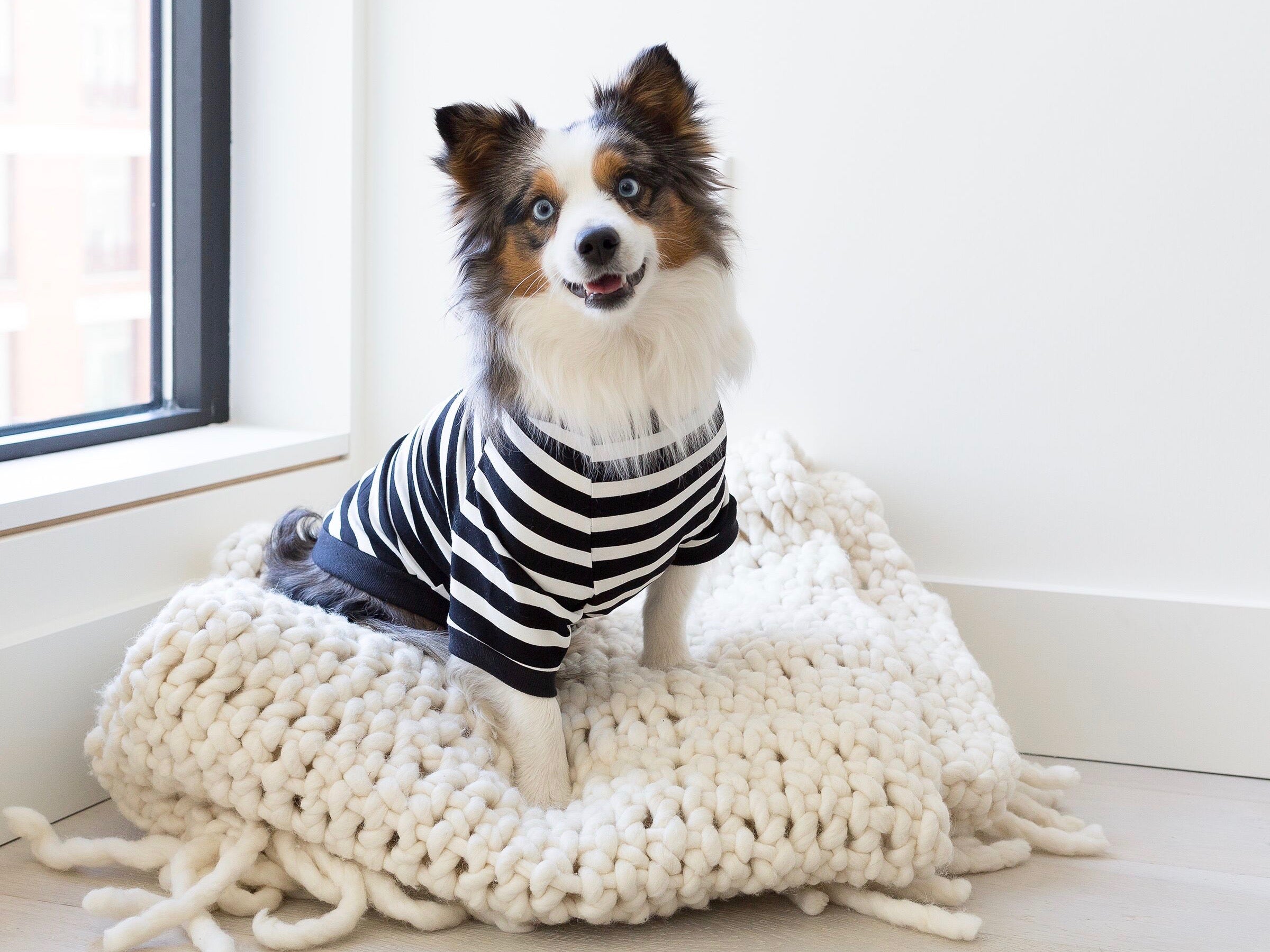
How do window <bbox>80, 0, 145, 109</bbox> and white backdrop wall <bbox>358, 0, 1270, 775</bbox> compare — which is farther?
window <bbox>80, 0, 145, 109</bbox>

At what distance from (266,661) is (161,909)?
32 cm

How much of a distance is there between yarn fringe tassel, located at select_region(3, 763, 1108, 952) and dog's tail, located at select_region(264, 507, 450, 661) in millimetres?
346

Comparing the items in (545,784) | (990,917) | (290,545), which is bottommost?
(990,917)

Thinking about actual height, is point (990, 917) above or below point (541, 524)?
below

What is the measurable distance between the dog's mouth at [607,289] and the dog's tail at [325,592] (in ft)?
1.89

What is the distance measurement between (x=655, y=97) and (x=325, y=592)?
0.89m

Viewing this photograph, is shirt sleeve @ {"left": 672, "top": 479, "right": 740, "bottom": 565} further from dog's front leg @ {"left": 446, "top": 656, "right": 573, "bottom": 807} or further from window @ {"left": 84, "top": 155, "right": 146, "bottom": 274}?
window @ {"left": 84, "top": 155, "right": 146, "bottom": 274}

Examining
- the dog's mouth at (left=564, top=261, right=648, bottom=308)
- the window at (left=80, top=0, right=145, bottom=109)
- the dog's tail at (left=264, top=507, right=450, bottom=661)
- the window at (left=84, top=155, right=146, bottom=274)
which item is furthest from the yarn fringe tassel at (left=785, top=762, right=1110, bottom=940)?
the window at (left=80, top=0, right=145, bottom=109)

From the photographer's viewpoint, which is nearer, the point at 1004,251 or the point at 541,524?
the point at 541,524

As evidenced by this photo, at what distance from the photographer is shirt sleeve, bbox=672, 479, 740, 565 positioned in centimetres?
163

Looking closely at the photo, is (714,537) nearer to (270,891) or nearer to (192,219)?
(270,891)

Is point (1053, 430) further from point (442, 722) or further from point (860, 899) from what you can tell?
point (442, 722)

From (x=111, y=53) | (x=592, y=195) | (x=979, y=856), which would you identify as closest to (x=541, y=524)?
(x=592, y=195)

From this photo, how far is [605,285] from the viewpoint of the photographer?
4.56ft
